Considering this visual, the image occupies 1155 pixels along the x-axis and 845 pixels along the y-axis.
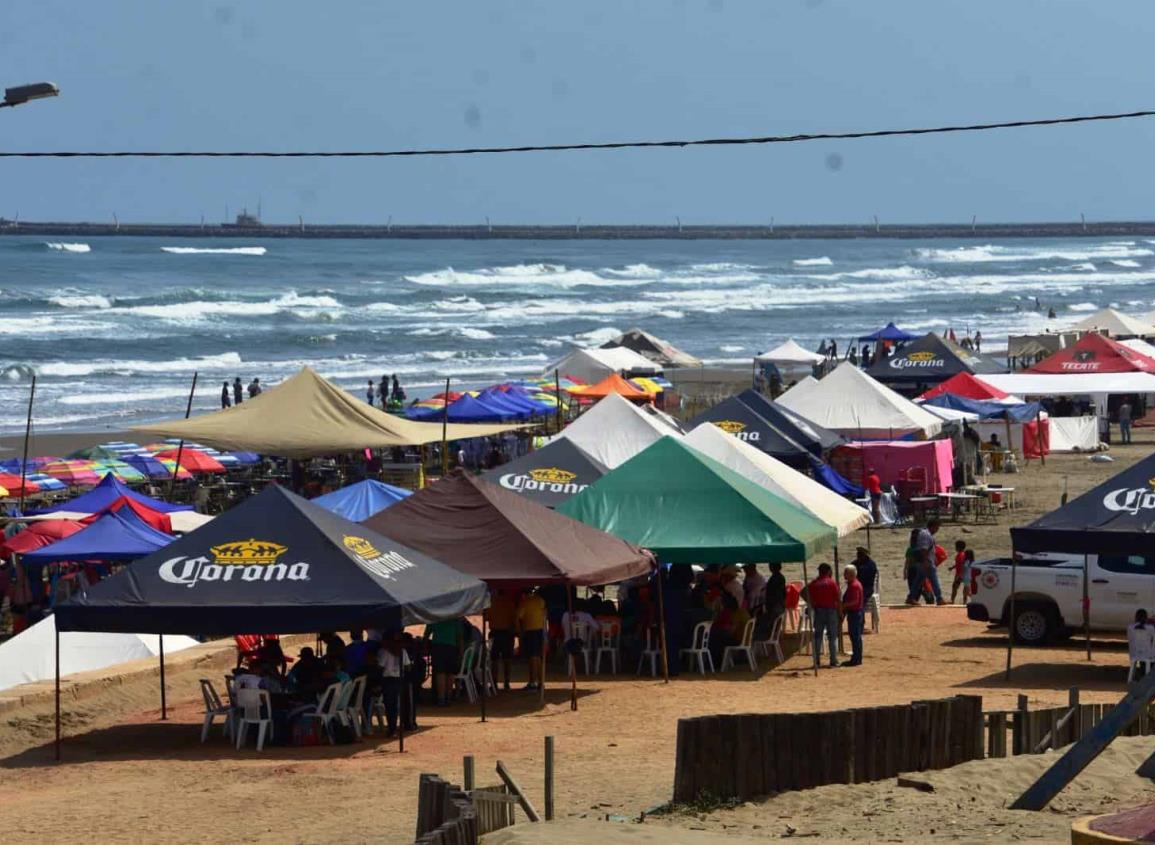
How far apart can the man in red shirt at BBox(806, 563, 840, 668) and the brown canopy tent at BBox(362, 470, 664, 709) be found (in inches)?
72.8

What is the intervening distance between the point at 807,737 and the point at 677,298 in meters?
114

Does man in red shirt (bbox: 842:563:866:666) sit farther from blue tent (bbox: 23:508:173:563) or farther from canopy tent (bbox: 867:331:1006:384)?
canopy tent (bbox: 867:331:1006:384)

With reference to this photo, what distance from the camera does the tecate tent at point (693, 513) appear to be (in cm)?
1930

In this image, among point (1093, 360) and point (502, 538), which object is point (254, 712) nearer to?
point (502, 538)

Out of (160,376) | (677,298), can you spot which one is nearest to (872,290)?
(677,298)

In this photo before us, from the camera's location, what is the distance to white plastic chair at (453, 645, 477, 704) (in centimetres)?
1791

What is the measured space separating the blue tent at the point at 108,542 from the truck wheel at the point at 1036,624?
9.03m

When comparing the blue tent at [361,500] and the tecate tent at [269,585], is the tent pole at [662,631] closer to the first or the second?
the tecate tent at [269,585]

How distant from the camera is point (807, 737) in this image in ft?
42.1

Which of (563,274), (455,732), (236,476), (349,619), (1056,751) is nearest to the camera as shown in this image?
(1056,751)

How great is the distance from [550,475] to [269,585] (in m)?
7.47

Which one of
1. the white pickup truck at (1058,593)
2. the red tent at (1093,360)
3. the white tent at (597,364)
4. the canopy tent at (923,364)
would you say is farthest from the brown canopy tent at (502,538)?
the red tent at (1093,360)

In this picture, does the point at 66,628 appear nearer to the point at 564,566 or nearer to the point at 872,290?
the point at 564,566

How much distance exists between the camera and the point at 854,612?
19734 millimetres
